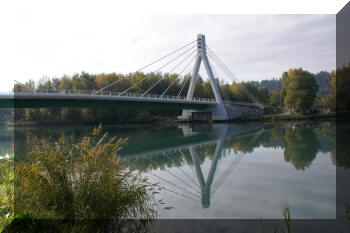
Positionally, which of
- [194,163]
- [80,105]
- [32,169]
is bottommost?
[194,163]

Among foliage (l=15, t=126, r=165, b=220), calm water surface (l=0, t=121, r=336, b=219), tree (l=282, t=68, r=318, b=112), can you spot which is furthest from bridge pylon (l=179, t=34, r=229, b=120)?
foliage (l=15, t=126, r=165, b=220)

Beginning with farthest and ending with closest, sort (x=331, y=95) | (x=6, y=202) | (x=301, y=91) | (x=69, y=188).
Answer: (x=301, y=91) → (x=331, y=95) → (x=6, y=202) → (x=69, y=188)

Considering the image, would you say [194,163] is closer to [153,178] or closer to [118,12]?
[153,178]

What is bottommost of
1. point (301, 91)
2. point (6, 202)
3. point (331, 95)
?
point (6, 202)

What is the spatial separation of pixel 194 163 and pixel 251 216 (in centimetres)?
379

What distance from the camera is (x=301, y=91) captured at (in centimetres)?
3003

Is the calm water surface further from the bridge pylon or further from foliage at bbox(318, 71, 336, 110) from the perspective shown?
the bridge pylon

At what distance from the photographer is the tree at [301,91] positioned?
2997cm

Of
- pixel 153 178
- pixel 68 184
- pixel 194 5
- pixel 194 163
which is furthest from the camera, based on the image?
pixel 194 163

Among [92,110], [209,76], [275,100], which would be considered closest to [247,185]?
[209,76]

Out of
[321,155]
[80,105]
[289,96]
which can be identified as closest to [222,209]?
[321,155]

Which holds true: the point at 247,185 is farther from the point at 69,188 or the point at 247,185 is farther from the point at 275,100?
the point at 275,100

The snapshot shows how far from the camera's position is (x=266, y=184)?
179 inches

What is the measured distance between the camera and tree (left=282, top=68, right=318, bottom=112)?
98.3 ft
